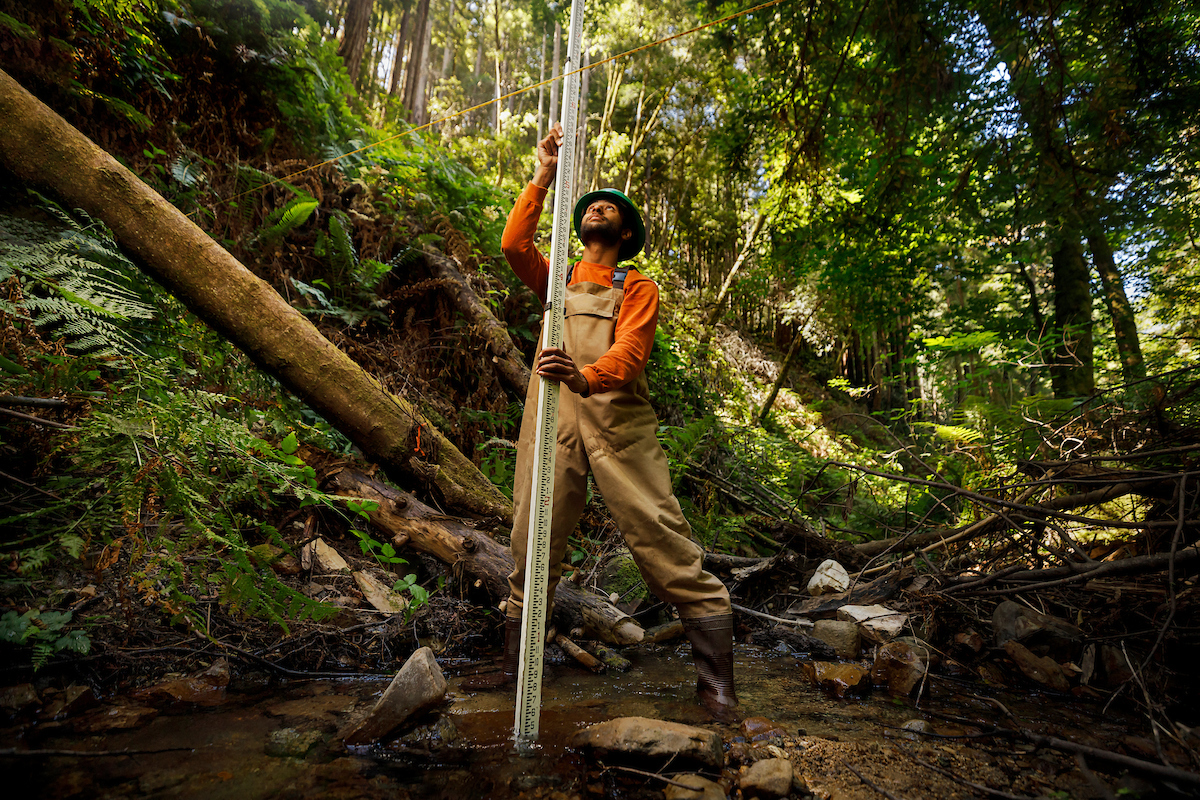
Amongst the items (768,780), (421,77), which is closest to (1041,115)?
(768,780)

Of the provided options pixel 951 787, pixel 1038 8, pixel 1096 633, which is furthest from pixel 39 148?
pixel 1096 633

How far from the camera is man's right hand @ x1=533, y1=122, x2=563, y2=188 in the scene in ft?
7.74

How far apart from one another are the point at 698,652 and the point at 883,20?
146 inches

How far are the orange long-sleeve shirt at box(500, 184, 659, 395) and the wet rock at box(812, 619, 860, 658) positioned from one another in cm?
208

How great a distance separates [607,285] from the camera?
271 centimetres

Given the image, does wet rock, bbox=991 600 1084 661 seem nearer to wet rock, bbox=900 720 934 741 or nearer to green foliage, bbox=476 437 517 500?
wet rock, bbox=900 720 934 741

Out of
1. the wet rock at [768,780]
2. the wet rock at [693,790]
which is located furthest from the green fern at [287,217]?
the wet rock at [768,780]

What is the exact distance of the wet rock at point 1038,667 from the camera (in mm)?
2699

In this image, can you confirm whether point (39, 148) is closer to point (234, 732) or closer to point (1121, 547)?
point (234, 732)

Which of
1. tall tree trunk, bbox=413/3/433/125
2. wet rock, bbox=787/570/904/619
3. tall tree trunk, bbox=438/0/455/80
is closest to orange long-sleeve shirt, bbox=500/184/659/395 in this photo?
wet rock, bbox=787/570/904/619

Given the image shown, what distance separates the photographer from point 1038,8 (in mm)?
2818

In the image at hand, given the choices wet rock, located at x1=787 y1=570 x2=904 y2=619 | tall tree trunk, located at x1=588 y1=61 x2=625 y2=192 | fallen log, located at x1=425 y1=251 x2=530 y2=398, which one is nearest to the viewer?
wet rock, located at x1=787 y1=570 x2=904 y2=619

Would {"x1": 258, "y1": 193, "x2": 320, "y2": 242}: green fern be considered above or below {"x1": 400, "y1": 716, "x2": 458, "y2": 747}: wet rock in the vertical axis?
above

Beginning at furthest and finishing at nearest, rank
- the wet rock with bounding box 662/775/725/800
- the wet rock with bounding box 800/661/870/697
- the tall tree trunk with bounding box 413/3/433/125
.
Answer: the tall tree trunk with bounding box 413/3/433/125, the wet rock with bounding box 800/661/870/697, the wet rock with bounding box 662/775/725/800
